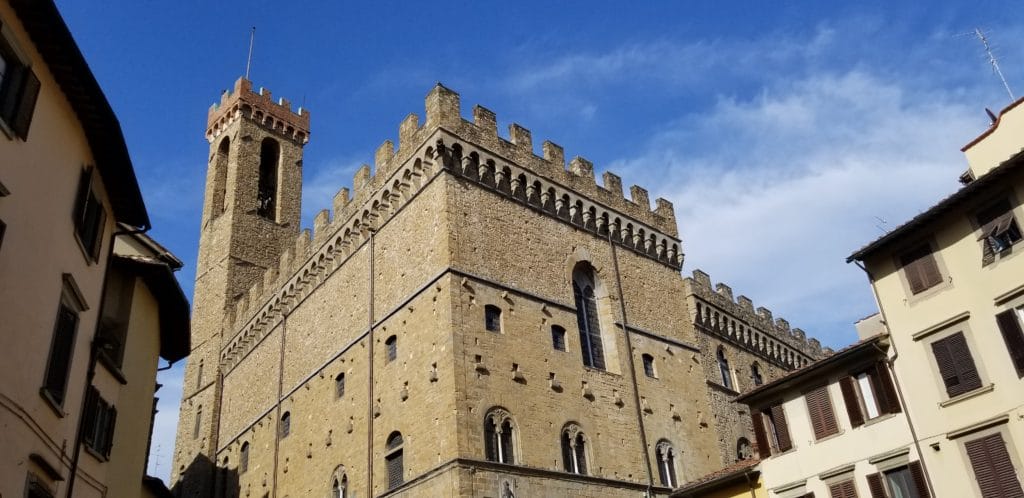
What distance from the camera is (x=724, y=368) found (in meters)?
27.1

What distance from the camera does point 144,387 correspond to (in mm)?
14438

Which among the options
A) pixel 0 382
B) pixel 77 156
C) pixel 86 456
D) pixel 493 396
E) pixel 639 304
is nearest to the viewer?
pixel 0 382

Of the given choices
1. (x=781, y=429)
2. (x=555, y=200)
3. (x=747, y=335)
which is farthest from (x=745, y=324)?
(x=781, y=429)

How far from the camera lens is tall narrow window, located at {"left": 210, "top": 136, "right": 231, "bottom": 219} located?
36.1 metres

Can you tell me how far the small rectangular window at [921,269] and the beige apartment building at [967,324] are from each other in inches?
0.8

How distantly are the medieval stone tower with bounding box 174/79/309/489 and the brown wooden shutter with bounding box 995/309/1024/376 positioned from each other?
76.7 ft

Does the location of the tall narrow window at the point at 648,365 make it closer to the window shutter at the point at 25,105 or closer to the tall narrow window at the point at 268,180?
the window shutter at the point at 25,105

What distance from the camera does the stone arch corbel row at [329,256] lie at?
882 inches

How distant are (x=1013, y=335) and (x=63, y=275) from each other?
1438 cm

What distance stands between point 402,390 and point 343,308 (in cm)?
515

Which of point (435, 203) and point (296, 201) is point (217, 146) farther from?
point (435, 203)

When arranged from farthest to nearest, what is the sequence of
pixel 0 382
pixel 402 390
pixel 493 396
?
pixel 402 390, pixel 493 396, pixel 0 382

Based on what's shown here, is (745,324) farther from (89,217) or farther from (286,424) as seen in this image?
(89,217)

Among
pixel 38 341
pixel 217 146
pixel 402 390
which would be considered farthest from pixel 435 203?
pixel 217 146
